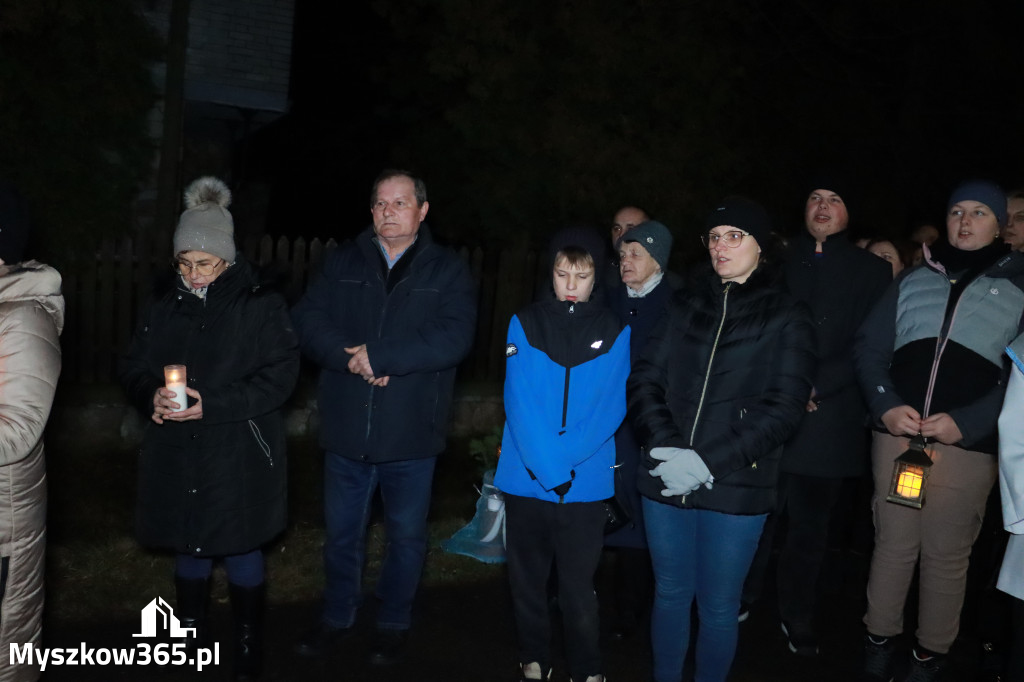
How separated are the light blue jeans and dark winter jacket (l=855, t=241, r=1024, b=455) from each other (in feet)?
3.79

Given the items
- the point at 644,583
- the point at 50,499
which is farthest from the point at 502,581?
the point at 50,499

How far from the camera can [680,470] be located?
3891 millimetres

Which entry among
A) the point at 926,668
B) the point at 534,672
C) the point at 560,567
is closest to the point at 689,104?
the point at 926,668

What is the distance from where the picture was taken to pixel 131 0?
30.7 ft

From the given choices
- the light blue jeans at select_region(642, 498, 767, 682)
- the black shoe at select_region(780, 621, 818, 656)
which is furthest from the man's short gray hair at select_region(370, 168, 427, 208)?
the black shoe at select_region(780, 621, 818, 656)

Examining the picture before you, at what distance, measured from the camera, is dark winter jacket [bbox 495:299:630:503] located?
4.24m

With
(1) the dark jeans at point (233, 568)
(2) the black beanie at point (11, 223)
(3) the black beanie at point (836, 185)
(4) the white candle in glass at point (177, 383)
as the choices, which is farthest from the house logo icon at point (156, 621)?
(3) the black beanie at point (836, 185)

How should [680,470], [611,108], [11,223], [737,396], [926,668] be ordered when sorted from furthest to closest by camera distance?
[611,108], [926,668], [737,396], [680,470], [11,223]

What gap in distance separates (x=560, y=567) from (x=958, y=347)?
206 cm

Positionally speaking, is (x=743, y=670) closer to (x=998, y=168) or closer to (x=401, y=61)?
(x=401, y=61)

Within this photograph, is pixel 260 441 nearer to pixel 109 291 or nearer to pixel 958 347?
pixel 958 347

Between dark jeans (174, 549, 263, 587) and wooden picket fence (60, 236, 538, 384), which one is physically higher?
wooden picket fence (60, 236, 538, 384)

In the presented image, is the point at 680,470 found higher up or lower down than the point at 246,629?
higher up

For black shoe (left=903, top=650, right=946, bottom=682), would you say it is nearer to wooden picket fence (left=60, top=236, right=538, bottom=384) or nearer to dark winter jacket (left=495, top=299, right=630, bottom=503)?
dark winter jacket (left=495, top=299, right=630, bottom=503)
